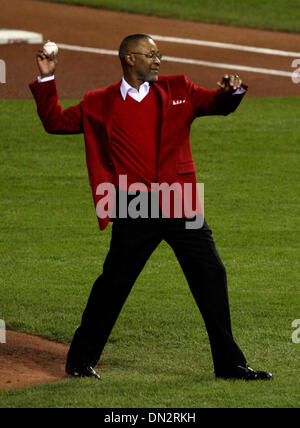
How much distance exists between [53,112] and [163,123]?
0.60m

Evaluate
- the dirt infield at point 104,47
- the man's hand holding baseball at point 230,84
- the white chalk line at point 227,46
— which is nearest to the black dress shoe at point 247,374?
the man's hand holding baseball at point 230,84

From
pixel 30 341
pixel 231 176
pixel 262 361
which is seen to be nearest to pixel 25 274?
pixel 30 341

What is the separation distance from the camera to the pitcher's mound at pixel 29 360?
7.11 meters

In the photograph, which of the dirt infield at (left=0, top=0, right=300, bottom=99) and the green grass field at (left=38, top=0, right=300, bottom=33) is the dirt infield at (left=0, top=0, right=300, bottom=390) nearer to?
the dirt infield at (left=0, top=0, right=300, bottom=99)

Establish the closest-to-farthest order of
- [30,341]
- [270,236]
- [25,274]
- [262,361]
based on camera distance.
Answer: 1. [262,361]
2. [30,341]
3. [25,274]
4. [270,236]

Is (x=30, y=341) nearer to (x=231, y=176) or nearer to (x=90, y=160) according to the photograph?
(x=90, y=160)

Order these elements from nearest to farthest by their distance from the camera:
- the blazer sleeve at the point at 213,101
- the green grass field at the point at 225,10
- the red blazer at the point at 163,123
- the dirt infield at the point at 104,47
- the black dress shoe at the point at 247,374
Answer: the blazer sleeve at the point at 213,101
the red blazer at the point at 163,123
the black dress shoe at the point at 247,374
the dirt infield at the point at 104,47
the green grass field at the point at 225,10

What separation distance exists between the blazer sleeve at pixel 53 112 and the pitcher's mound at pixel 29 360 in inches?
57.4

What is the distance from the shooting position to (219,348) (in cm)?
690

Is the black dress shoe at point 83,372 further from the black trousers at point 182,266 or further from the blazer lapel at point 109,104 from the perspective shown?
the blazer lapel at point 109,104

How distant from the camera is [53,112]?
263 inches

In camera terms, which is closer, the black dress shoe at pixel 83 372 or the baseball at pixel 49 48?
the baseball at pixel 49 48

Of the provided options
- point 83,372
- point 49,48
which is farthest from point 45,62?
point 83,372

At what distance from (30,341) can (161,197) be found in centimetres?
175
